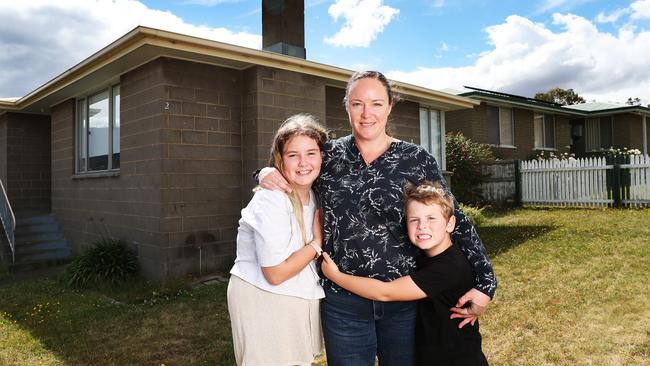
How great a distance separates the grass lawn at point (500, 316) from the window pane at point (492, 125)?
33.1 feet

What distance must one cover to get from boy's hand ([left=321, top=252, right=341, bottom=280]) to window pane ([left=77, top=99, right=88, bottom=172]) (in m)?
9.51

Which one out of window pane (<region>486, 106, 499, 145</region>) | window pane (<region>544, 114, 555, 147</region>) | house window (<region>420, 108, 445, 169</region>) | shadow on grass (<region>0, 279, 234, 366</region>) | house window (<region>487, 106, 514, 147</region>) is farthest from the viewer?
window pane (<region>544, 114, 555, 147</region>)

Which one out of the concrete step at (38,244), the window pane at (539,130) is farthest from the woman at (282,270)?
the window pane at (539,130)

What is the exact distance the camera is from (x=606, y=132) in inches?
931

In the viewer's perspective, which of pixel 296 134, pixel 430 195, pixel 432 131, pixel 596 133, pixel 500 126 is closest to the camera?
pixel 430 195

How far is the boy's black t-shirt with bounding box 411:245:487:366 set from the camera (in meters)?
2.28

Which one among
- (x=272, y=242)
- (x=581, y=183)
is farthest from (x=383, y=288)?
(x=581, y=183)

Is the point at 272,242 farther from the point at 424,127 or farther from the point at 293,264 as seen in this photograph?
the point at 424,127

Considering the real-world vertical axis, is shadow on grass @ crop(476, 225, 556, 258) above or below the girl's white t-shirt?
below

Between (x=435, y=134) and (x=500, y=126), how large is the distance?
7.18 metres

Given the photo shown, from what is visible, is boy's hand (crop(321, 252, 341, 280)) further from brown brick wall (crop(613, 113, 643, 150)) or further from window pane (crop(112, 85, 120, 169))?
brown brick wall (crop(613, 113, 643, 150))

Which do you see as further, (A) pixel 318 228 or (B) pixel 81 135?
(B) pixel 81 135

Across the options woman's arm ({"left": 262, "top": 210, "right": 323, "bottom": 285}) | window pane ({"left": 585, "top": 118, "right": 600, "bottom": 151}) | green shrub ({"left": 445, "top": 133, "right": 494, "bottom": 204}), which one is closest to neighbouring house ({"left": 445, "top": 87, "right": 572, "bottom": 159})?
green shrub ({"left": 445, "top": 133, "right": 494, "bottom": 204})

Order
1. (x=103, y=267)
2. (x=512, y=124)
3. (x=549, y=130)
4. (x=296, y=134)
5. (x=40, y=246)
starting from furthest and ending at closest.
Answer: (x=549, y=130)
(x=512, y=124)
(x=40, y=246)
(x=103, y=267)
(x=296, y=134)
